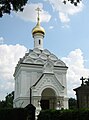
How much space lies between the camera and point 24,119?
63.5 feet

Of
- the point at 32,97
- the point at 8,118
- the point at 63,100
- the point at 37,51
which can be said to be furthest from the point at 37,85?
the point at 8,118

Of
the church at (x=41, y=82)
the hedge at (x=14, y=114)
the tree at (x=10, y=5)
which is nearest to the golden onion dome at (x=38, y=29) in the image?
the church at (x=41, y=82)

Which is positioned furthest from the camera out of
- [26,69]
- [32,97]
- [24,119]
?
[26,69]

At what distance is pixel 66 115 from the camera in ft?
46.2

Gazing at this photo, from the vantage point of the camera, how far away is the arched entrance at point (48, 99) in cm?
3612

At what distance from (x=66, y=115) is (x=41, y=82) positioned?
20.6 m

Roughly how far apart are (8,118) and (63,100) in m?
17.0

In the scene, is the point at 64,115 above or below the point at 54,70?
below

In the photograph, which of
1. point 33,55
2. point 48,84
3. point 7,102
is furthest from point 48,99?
point 7,102

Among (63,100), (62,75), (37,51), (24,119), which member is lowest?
(24,119)

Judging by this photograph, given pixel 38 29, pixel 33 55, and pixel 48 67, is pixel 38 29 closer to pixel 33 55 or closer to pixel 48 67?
pixel 33 55

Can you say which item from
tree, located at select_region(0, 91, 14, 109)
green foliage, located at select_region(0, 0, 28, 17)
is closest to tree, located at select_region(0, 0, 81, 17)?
green foliage, located at select_region(0, 0, 28, 17)

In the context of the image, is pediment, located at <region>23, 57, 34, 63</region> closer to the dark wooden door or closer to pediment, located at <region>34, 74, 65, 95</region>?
pediment, located at <region>34, 74, 65, 95</region>

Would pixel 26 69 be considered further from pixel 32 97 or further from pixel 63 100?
pixel 63 100
